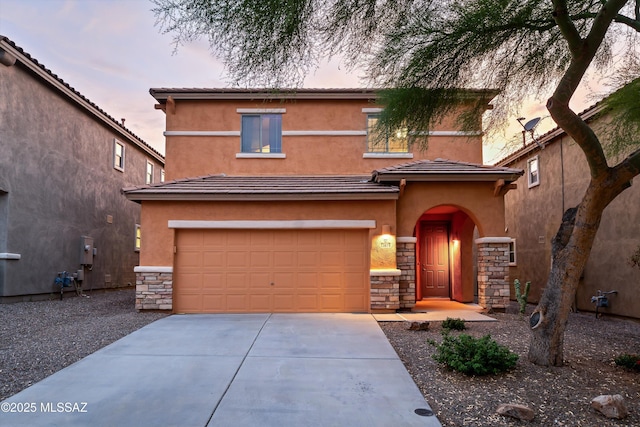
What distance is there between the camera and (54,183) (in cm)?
1365

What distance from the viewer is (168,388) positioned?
4.94 meters

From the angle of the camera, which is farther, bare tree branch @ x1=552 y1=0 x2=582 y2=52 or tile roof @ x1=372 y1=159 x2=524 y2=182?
tile roof @ x1=372 y1=159 x2=524 y2=182

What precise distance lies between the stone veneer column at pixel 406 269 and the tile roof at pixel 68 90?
1134cm

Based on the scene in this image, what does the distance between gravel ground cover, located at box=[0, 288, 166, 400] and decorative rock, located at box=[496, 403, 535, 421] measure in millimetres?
5302

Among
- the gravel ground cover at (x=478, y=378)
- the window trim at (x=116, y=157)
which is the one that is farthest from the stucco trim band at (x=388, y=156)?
the window trim at (x=116, y=157)

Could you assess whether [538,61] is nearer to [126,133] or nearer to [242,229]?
[242,229]

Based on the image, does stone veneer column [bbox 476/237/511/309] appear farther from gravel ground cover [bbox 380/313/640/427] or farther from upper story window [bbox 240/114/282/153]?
upper story window [bbox 240/114/282/153]

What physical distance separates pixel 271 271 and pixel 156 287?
2.83m

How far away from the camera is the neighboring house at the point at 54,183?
11.8 meters

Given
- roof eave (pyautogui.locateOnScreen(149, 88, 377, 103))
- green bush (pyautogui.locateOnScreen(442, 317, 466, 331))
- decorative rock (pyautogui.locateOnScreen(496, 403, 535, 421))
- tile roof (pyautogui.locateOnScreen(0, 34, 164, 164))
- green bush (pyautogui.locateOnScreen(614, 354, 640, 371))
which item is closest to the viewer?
decorative rock (pyautogui.locateOnScreen(496, 403, 535, 421))

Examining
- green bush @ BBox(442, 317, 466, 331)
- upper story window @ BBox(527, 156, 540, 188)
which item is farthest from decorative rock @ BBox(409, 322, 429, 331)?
upper story window @ BBox(527, 156, 540, 188)

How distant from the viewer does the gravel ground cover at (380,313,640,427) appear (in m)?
4.17

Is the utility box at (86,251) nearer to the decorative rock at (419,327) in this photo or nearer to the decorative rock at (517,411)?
the decorative rock at (419,327)

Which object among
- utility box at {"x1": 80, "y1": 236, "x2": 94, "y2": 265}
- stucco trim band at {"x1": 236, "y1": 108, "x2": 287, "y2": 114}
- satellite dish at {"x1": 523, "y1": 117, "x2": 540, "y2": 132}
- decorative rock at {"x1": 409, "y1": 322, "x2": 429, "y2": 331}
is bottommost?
decorative rock at {"x1": 409, "y1": 322, "x2": 429, "y2": 331}
